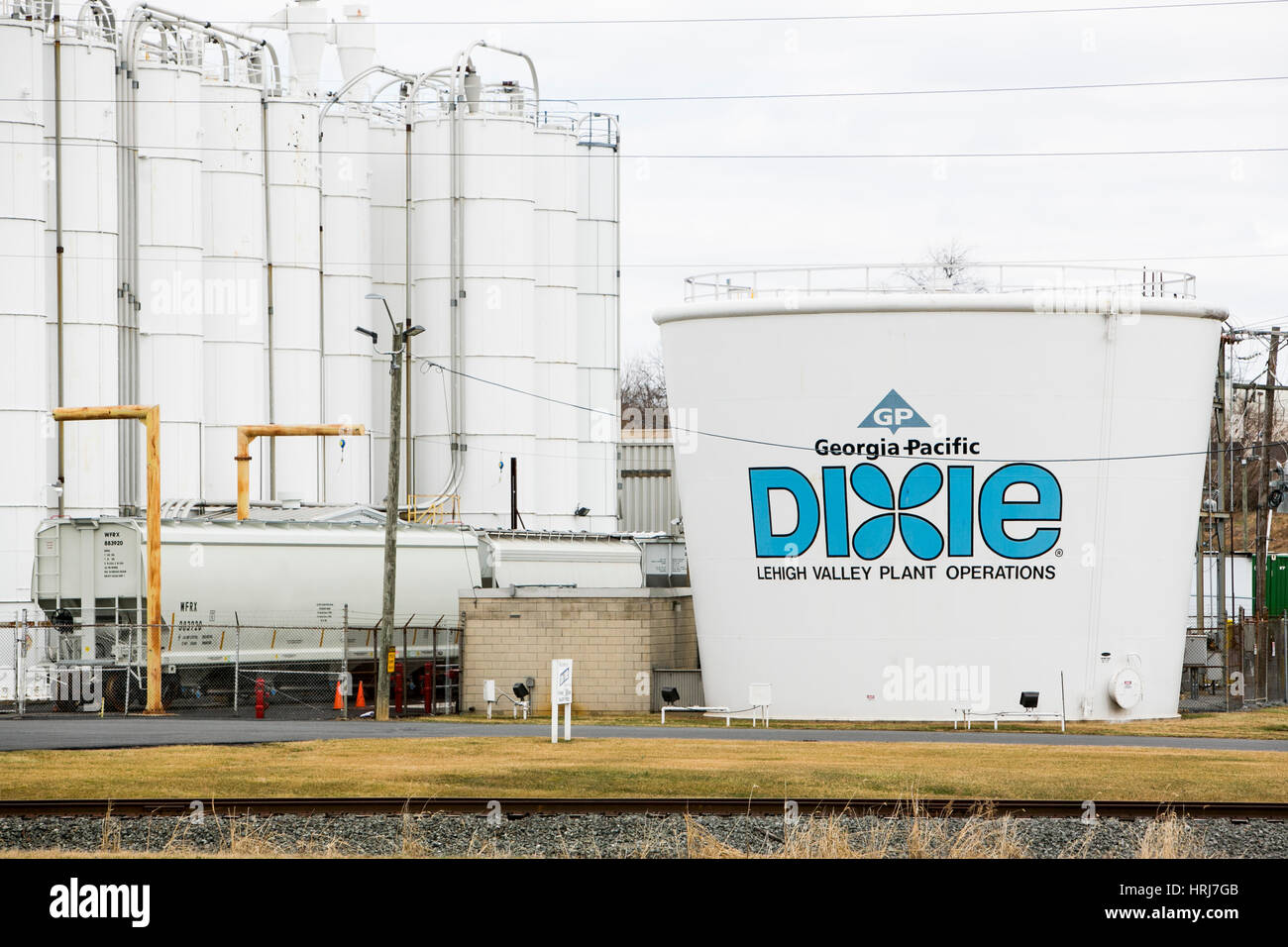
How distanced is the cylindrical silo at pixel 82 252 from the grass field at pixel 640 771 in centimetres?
2053

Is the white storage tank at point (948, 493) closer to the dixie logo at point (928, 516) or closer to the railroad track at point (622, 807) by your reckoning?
the dixie logo at point (928, 516)

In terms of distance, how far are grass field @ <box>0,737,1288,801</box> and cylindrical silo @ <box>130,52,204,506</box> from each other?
74.1 feet

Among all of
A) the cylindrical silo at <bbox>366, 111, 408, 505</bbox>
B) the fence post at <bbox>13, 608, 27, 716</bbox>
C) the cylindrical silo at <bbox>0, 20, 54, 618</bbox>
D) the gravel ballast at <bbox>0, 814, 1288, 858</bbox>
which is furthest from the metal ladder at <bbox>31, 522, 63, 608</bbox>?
the cylindrical silo at <bbox>366, 111, 408, 505</bbox>

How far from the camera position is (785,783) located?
68.7ft

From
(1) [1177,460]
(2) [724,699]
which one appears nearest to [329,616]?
(2) [724,699]

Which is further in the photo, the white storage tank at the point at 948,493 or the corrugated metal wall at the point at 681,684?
the corrugated metal wall at the point at 681,684

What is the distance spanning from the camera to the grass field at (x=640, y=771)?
20.3m

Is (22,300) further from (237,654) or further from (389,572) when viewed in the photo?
(389,572)

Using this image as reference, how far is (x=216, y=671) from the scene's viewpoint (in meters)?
38.1

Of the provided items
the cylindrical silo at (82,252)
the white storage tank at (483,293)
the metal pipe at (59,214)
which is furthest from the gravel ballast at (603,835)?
the white storage tank at (483,293)

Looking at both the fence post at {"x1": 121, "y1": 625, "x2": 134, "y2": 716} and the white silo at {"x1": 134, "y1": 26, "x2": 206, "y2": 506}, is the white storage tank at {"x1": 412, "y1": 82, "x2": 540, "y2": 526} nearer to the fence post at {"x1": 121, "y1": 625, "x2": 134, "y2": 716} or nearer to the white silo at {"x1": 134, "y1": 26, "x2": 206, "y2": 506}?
the white silo at {"x1": 134, "y1": 26, "x2": 206, "y2": 506}

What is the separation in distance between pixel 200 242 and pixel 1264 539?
105 ft
